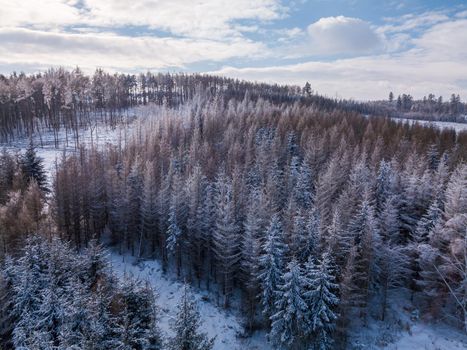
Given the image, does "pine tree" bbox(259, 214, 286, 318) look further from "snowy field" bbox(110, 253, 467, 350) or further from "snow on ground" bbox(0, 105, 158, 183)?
"snow on ground" bbox(0, 105, 158, 183)

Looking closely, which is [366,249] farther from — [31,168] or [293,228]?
[31,168]

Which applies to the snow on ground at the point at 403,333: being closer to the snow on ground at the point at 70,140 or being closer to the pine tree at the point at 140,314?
the pine tree at the point at 140,314

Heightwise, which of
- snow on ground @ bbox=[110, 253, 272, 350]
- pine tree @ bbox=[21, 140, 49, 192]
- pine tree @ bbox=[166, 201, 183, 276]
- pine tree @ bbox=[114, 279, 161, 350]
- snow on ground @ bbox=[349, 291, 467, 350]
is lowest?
snow on ground @ bbox=[110, 253, 272, 350]

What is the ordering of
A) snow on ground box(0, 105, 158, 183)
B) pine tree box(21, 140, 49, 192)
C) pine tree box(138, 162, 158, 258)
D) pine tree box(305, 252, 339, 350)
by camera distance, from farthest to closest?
1. snow on ground box(0, 105, 158, 183)
2. pine tree box(21, 140, 49, 192)
3. pine tree box(138, 162, 158, 258)
4. pine tree box(305, 252, 339, 350)

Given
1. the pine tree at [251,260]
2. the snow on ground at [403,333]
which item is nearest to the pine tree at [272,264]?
the pine tree at [251,260]

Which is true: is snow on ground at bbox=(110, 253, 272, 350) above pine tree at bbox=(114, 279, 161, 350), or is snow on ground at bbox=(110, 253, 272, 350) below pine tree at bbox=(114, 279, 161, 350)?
below

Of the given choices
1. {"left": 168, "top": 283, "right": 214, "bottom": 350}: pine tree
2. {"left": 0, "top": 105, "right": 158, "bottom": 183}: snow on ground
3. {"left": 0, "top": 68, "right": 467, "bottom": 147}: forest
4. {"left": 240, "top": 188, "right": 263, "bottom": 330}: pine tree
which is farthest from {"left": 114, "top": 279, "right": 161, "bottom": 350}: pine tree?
{"left": 0, "top": 68, "right": 467, "bottom": 147}: forest
